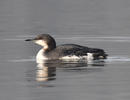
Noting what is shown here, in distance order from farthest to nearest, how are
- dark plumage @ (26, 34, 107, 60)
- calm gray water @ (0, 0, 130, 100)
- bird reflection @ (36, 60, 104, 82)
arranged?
dark plumage @ (26, 34, 107, 60)
bird reflection @ (36, 60, 104, 82)
calm gray water @ (0, 0, 130, 100)

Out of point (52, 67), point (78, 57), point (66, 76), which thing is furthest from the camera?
point (78, 57)

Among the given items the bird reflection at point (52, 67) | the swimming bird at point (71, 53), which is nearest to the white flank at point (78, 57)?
the swimming bird at point (71, 53)

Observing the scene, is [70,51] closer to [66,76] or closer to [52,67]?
[52,67]

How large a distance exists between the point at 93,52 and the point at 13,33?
10.9m

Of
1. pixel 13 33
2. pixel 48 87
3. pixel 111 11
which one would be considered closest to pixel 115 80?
pixel 48 87

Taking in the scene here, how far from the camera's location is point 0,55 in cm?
2516

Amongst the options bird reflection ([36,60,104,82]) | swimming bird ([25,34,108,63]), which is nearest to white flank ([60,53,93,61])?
swimming bird ([25,34,108,63])

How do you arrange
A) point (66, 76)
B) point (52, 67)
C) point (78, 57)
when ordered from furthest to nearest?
1. point (78, 57)
2. point (52, 67)
3. point (66, 76)

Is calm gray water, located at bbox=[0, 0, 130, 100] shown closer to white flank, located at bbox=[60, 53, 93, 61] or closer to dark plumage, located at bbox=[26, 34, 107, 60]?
dark plumage, located at bbox=[26, 34, 107, 60]

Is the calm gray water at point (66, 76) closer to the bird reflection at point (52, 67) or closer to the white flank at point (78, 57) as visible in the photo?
the bird reflection at point (52, 67)

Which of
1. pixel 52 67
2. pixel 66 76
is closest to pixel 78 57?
pixel 52 67

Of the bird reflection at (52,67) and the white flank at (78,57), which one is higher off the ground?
the white flank at (78,57)

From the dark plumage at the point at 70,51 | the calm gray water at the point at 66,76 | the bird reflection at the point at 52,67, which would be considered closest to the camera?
the calm gray water at the point at 66,76

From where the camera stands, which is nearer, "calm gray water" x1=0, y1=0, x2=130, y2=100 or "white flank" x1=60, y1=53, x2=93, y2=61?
"calm gray water" x1=0, y1=0, x2=130, y2=100
